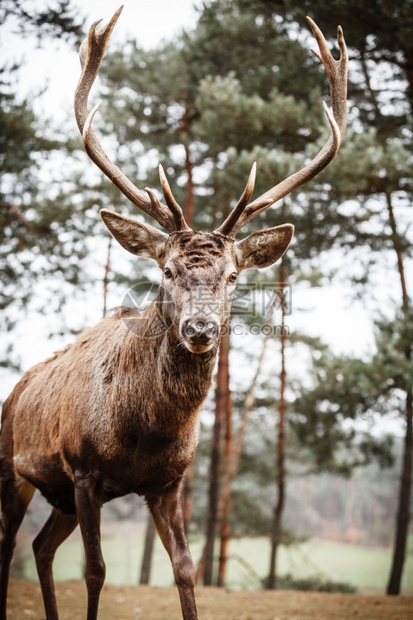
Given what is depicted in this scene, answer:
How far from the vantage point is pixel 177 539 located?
396 cm

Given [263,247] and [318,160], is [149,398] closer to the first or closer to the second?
[263,247]

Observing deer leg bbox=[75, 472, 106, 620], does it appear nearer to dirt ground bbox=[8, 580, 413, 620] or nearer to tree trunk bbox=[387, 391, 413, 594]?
dirt ground bbox=[8, 580, 413, 620]

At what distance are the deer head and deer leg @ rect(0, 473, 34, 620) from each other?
275 centimetres

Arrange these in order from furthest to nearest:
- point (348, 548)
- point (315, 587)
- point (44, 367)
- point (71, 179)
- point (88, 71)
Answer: point (348, 548)
point (315, 587)
point (71, 179)
point (44, 367)
point (88, 71)

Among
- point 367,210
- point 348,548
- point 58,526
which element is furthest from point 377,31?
point 348,548

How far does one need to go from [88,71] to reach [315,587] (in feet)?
47.8

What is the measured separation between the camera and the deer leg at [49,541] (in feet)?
16.7

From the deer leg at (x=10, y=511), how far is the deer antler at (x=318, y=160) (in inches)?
131

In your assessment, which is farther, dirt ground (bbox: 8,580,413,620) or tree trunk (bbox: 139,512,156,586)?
tree trunk (bbox: 139,512,156,586)

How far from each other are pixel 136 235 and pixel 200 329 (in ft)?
4.83

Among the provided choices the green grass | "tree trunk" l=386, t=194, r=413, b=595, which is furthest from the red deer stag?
the green grass

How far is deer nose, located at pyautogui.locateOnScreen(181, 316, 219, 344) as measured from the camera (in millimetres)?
3150

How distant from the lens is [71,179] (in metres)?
13.2

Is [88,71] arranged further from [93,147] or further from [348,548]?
[348,548]
